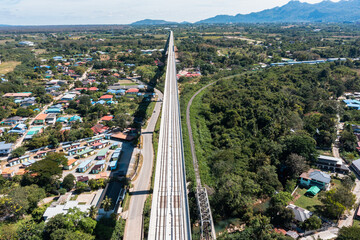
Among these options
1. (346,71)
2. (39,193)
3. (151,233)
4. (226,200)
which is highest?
(346,71)

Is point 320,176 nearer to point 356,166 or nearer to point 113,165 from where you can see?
point 356,166

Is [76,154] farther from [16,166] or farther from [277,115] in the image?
[277,115]

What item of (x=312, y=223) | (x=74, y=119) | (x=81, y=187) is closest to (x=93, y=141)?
(x=74, y=119)

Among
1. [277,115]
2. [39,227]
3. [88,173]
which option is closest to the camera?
[39,227]

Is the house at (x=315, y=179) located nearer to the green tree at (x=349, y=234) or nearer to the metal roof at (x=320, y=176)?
the metal roof at (x=320, y=176)

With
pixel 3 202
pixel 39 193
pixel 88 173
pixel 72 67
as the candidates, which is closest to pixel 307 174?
pixel 88 173

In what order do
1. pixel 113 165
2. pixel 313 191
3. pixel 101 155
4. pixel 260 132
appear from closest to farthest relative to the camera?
pixel 313 191
pixel 113 165
pixel 101 155
pixel 260 132

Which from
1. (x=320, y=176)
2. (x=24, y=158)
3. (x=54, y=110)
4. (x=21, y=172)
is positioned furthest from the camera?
(x=54, y=110)
